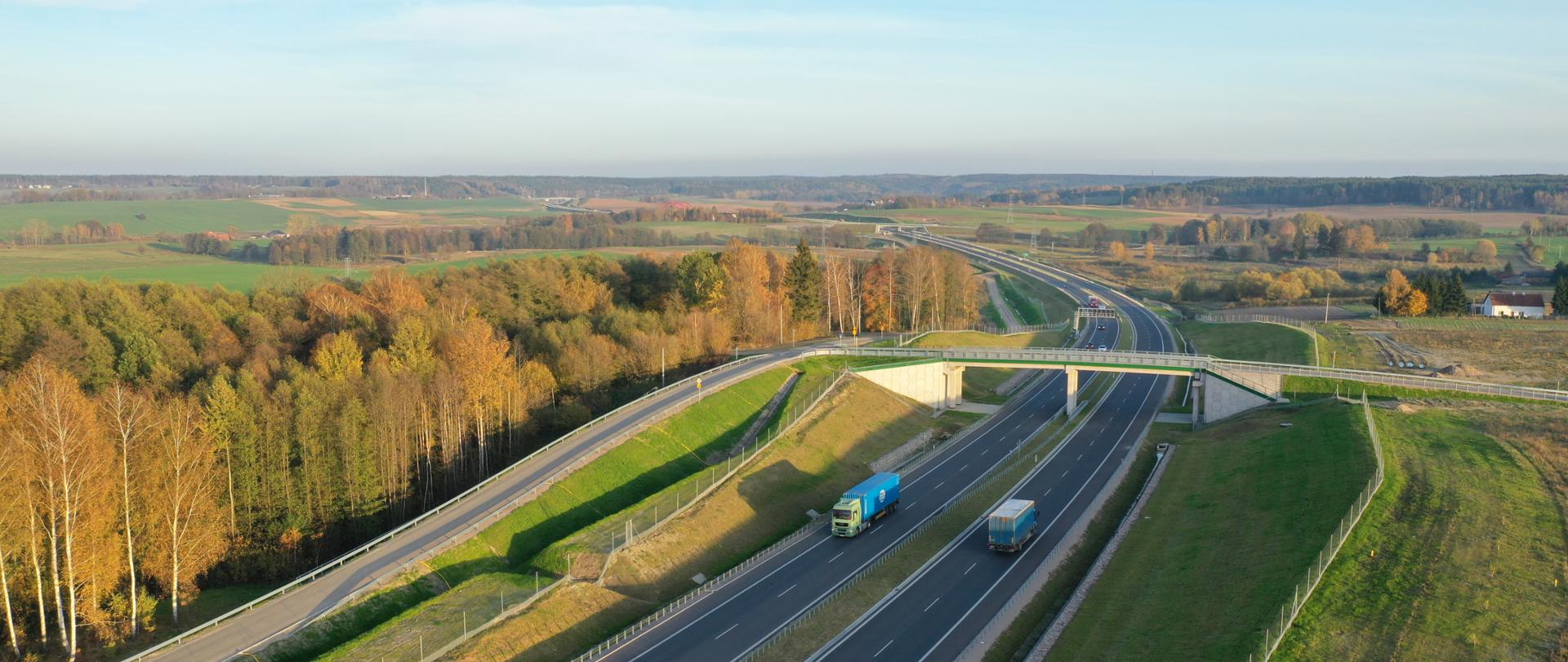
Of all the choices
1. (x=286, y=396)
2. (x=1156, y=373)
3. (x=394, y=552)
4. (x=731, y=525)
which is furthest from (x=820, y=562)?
(x=1156, y=373)

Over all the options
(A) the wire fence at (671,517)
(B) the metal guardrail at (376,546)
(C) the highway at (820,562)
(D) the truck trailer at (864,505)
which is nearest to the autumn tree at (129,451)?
(B) the metal guardrail at (376,546)

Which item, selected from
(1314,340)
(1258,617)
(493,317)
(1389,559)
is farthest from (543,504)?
(1314,340)

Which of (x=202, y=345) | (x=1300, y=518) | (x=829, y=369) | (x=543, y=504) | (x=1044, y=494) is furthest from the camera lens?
(x=829, y=369)

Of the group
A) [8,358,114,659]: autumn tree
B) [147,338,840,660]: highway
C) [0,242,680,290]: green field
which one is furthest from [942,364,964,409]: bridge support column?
[8,358,114,659]: autumn tree

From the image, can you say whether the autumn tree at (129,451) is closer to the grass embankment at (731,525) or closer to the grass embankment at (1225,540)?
the grass embankment at (731,525)

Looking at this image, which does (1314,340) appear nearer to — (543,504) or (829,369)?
(829,369)
